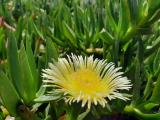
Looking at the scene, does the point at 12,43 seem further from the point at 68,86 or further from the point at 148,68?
the point at 148,68

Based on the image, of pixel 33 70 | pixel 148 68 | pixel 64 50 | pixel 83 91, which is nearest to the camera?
pixel 83 91

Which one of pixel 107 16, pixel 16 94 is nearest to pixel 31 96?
pixel 16 94

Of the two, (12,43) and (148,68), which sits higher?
(12,43)

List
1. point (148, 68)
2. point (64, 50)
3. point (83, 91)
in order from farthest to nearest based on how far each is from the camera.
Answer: point (64, 50) < point (148, 68) < point (83, 91)

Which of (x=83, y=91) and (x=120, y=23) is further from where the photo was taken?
(x=120, y=23)
